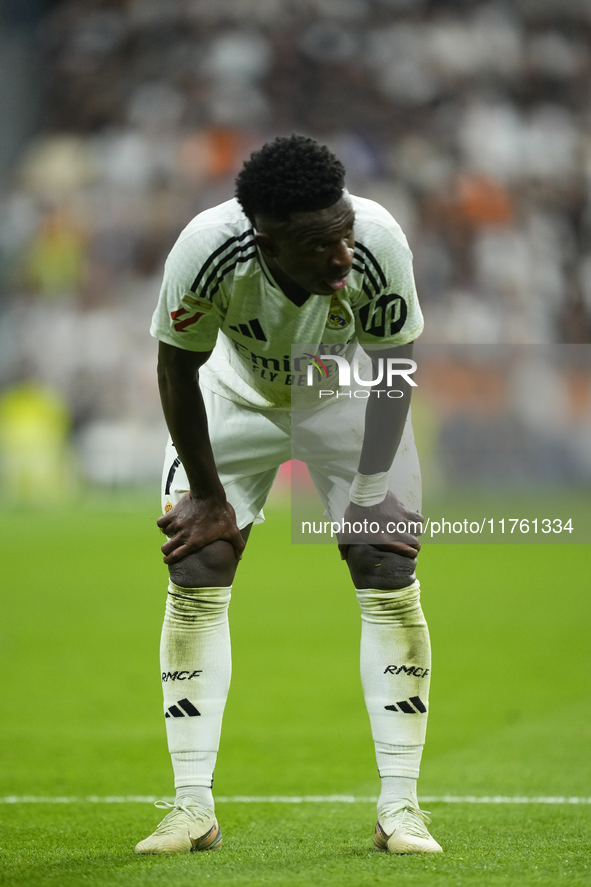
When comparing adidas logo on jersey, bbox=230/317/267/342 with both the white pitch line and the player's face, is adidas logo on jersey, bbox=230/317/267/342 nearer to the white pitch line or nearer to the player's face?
the player's face

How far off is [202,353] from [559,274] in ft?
67.1

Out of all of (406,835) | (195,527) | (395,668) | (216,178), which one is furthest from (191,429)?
(216,178)

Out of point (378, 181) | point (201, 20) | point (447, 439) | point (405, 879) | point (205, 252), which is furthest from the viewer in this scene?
point (201, 20)

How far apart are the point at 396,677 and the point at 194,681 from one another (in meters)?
0.58

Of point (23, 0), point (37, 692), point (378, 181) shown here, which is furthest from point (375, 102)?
point (37, 692)

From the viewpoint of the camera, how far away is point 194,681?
311 centimetres

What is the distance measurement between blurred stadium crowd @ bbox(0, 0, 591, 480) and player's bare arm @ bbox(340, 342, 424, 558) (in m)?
17.5

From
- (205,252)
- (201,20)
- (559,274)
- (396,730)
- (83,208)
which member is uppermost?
(201,20)

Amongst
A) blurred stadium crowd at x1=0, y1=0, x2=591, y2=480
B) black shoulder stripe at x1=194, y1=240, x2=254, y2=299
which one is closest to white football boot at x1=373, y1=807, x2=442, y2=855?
black shoulder stripe at x1=194, y1=240, x2=254, y2=299

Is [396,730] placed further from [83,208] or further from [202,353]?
[83,208]

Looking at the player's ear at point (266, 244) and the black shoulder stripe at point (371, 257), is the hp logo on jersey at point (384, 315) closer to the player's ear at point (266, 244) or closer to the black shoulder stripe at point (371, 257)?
the black shoulder stripe at point (371, 257)

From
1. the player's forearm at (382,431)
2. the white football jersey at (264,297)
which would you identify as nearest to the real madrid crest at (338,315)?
the white football jersey at (264,297)

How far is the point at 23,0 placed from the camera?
2516 cm

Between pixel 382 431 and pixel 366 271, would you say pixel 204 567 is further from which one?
pixel 366 271
